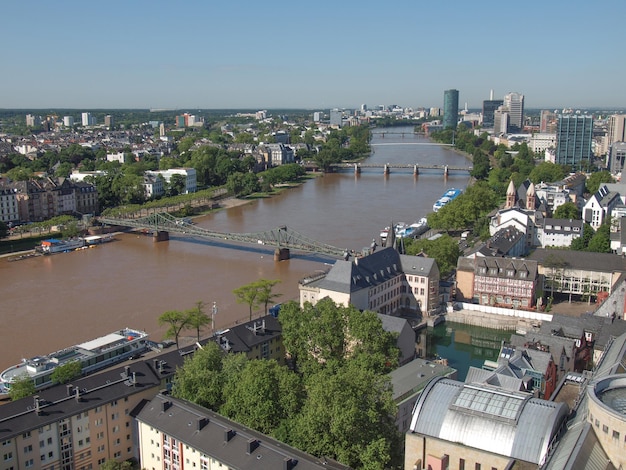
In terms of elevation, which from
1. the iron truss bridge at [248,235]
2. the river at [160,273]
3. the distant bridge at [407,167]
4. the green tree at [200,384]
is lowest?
the river at [160,273]

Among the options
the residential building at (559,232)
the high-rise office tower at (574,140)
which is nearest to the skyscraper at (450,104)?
the high-rise office tower at (574,140)

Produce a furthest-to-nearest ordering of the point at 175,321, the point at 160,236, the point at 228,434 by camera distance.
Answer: the point at 160,236 < the point at 175,321 < the point at 228,434

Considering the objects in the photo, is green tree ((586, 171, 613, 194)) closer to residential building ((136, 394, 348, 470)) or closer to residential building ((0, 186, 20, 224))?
residential building ((0, 186, 20, 224))

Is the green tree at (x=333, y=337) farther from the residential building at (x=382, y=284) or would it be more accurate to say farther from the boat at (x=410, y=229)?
the boat at (x=410, y=229)

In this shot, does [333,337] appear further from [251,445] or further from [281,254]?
[281,254]

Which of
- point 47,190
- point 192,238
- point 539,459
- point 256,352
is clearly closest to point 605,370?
point 539,459

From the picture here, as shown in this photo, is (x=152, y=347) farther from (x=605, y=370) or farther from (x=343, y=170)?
(x=343, y=170)

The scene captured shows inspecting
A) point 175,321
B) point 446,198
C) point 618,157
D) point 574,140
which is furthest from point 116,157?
point 175,321
